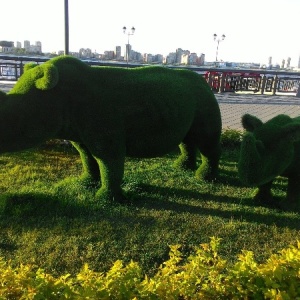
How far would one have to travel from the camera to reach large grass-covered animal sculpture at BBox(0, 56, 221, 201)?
13.3 ft

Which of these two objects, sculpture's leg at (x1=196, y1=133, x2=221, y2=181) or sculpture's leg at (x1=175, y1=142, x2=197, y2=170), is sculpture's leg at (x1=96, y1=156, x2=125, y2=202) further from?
sculpture's leg at (x1=175, y1=142, x2=197, y2=170)

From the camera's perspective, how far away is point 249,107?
14.8 m

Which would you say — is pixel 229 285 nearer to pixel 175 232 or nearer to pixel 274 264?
pixel 274 264

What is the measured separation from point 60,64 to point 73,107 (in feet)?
1.74

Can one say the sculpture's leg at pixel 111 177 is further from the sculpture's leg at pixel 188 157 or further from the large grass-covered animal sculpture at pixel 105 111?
the sculpture's leg at pixel 188 157

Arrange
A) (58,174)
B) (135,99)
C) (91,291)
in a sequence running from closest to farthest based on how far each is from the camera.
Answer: (91,291) → (135,99) → (58,174)

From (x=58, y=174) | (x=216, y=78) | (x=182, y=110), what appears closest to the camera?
(x=182, y=110)

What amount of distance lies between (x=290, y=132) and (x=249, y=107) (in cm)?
1106

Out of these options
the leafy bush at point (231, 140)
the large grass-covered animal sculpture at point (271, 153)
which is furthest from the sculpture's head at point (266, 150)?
the leafy bush at point (231, 140)

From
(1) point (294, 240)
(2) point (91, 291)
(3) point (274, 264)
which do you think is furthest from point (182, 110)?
(2) point (91, 291)

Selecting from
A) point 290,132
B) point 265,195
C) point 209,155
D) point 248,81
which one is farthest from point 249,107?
point 290,132

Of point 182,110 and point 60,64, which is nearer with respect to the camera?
point 60,64

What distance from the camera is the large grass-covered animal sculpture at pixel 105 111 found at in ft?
13.3

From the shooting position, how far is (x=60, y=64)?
432cm
